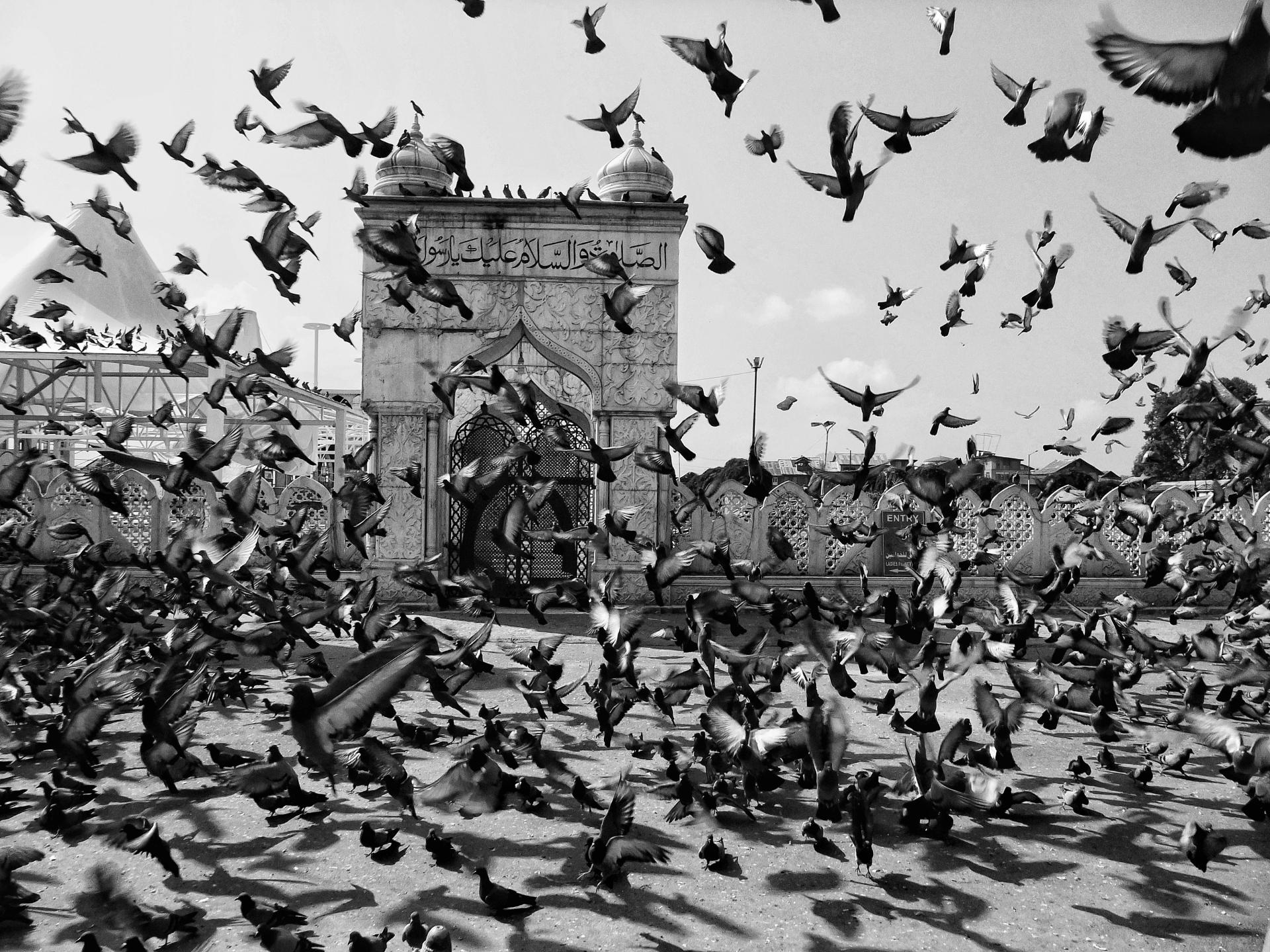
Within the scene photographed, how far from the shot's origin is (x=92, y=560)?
6.80 metres

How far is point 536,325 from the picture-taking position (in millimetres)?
10570

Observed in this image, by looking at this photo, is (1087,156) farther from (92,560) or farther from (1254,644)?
(92,560)

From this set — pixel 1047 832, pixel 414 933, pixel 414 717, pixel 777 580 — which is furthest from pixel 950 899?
pixel 777 580

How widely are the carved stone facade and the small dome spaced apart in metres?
0.26

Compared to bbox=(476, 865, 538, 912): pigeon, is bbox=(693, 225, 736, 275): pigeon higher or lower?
higher

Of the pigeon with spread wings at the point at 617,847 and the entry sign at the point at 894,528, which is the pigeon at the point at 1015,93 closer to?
the pigeon with spread wings at the point at 617,847

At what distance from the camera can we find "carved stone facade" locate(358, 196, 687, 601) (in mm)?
10477

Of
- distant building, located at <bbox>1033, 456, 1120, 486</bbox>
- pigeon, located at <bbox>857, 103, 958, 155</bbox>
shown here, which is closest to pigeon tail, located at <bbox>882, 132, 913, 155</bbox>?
pigeon, located at <bbox>857, 103, 958, 155</bbox>

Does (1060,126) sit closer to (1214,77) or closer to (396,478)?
(1214,77)

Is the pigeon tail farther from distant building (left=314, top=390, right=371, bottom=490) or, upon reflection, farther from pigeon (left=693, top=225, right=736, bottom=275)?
distant building (left=314, top=390, right=371, bottom=490)

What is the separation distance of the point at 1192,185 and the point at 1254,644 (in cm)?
339

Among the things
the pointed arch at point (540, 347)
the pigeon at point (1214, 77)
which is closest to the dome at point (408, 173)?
the pointed arch at point (540, 347)

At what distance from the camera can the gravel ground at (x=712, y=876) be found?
2.87 meters

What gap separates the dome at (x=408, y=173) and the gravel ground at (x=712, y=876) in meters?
7.90
